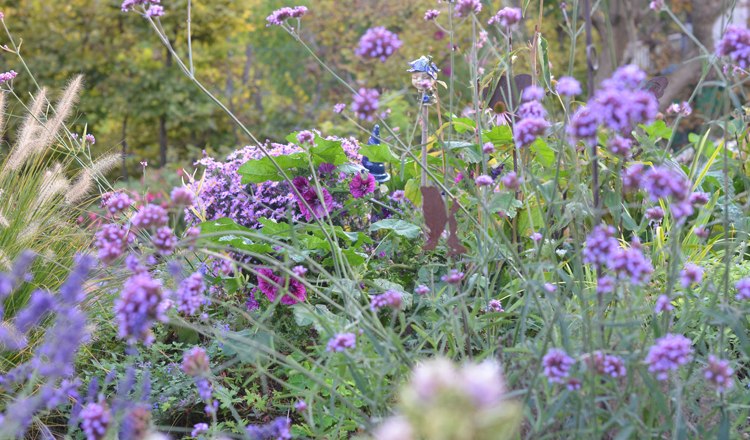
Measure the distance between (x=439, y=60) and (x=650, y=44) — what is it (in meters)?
3.70

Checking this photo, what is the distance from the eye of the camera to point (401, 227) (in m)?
2.56

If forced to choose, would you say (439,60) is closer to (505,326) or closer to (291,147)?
(291,147)

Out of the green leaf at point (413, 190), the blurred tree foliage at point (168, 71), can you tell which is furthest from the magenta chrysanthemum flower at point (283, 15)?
the blurred tree foliage at point (168, 71)

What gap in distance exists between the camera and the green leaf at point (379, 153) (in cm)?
291

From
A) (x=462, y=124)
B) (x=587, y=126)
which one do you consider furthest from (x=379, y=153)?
(x=587, y=126)

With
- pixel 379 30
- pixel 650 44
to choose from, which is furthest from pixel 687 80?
pixel 379 30

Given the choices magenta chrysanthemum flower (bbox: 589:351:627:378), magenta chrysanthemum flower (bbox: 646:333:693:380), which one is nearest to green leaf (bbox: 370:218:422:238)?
magenta chrysanthemum flower (bbox: 589:351:627:378)

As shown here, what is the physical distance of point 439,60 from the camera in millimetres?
10086

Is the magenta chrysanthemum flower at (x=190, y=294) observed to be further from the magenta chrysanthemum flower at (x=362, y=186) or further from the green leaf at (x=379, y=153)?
the green leaf at (x=379, y=153)

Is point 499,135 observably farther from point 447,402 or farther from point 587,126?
point 447,402

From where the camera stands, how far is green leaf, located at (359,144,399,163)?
2914 millimetres

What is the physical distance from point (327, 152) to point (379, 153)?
0.72 feet

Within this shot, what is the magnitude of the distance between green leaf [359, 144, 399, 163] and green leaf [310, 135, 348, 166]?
0.09 metres

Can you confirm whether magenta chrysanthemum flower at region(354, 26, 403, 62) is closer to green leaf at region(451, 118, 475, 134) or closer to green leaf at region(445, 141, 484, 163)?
green leaf at region(445, 141, 484, 163)
